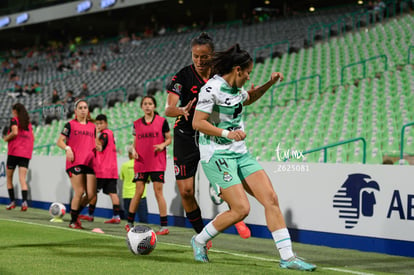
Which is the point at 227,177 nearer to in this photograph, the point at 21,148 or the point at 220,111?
the point at 220,111

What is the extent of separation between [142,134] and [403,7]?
19716 millimetres

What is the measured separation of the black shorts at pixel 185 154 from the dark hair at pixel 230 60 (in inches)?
43.8

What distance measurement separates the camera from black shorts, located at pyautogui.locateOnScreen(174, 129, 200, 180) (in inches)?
258

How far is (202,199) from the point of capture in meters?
10.4

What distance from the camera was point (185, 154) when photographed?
6551 mm

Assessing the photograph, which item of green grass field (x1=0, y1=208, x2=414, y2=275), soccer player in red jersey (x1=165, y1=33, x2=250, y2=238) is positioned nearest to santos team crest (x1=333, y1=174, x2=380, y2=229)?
green grass field (x1=0, y1=208, x2=414, y2=275)

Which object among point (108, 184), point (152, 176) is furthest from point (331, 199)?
point (108, 184)

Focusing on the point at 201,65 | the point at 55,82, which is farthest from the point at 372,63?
the point at 55,82

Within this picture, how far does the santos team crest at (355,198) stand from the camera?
26.2 feet

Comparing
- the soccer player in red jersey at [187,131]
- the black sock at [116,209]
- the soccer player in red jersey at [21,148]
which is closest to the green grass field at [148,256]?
the soccer player in red jersey at [187,131]

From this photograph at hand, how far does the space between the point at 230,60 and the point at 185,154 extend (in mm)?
1387

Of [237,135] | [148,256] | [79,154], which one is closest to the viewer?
[237,135]

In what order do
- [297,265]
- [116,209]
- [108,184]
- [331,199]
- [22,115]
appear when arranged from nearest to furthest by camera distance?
[297,265]
[331,199]
[116,209]
[108,184]
[22,115]

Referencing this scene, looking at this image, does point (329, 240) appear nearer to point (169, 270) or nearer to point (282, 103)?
point (169, 270)
